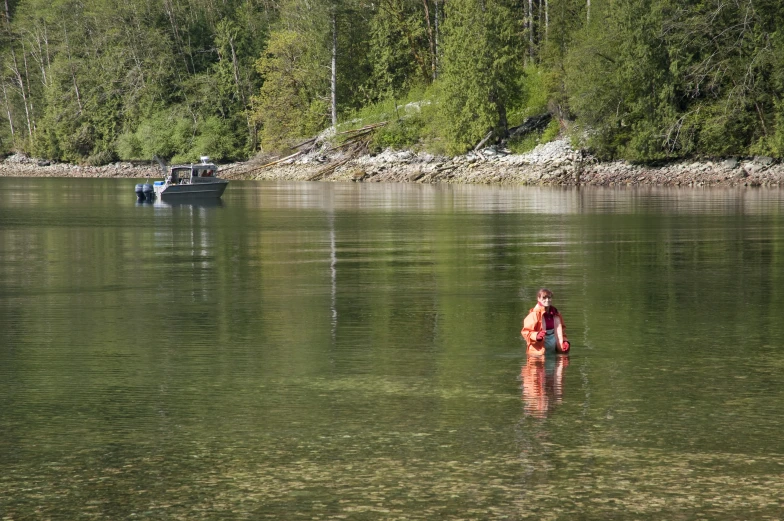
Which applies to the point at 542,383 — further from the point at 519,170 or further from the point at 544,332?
the point at 519,170

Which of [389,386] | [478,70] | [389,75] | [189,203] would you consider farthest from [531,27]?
[389,386]

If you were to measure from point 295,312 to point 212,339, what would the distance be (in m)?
2.46

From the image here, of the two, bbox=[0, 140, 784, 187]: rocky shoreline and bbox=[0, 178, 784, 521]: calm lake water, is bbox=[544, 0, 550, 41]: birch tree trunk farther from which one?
bbox=[0, 178, 784, 521]: calm lake water

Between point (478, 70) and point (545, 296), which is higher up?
point (478, 70)

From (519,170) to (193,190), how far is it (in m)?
24.2

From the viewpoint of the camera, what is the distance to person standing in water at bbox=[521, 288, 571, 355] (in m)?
12.8

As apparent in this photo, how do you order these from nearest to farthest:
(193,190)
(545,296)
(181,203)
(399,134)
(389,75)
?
(545,296), (181,203), (193,190), (399,134), (389,75)

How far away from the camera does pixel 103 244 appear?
28.9m

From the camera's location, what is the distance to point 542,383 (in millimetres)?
11430

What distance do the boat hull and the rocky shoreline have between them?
21.5 metres

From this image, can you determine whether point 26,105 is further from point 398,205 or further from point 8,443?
point 8,443

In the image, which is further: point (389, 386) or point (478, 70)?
point (478, 70)

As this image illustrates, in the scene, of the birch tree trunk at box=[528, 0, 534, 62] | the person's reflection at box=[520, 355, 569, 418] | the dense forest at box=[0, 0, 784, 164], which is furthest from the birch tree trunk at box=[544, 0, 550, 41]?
the person's reflection at box=[520, 355, 569, 418]

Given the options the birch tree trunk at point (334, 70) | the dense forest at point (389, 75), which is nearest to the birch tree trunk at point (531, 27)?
the dense forest at point (389, 75)
